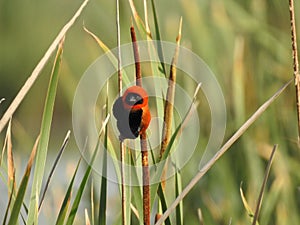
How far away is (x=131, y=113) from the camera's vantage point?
0.44 metres

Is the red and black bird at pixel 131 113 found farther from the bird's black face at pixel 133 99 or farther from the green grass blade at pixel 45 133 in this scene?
the green grass blade at pixel 45 133

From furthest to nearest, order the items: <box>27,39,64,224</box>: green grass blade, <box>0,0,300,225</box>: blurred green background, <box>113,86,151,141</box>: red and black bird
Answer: <box>0,0,300,225</box>: blurred green background → <box>27,39,64,224</box>: green grass blade → <box>113,86,151,141</box>: red and black bird

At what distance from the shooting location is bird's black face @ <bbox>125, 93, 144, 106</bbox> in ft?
1.45

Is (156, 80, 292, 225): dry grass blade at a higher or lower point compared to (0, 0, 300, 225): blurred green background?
higher

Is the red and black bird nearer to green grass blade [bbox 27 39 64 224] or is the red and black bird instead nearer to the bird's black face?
the bird's black face

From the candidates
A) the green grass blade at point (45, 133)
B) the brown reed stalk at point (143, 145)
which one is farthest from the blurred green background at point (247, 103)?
the brown reed stalk at point (143, 145)

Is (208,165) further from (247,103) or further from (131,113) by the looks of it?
(247,103)

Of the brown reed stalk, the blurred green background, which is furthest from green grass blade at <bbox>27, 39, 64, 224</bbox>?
the blurred green background

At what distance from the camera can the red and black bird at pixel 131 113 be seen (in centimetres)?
44

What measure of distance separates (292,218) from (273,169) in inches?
10.3

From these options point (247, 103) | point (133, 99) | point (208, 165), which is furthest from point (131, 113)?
point (247, 103)

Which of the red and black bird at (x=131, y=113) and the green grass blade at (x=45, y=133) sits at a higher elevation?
the red and black bird at (x=131, y=113)

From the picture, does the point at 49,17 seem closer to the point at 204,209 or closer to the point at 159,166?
the point at 204,209

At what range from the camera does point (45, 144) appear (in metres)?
0.63
